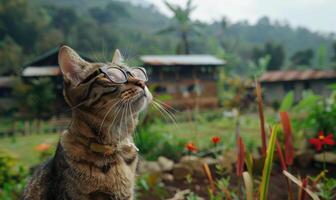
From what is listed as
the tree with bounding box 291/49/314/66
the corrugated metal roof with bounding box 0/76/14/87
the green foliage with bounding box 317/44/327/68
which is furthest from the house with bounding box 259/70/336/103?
the corrugated metal roof with bounding box 0/76/14/87

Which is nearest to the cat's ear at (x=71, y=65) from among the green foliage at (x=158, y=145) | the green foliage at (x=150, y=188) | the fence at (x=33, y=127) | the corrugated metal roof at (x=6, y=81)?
the green foliage at (x=150, y=188)

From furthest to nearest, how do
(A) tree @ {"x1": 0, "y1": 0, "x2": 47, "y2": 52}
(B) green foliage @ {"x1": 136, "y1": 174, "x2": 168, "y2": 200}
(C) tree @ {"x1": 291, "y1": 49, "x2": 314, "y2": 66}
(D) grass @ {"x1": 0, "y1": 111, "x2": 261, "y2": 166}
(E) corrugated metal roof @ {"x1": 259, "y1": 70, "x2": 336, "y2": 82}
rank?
(C) tree @ {"x1": 291, "y1": 49, "x2": 314, "y2": 66}, (A) tree @ {"x1": 0, "y1": 0, "x2": 47, "y2": 52}, (E) corrugated metal roof @ {"x1": 259, "y1": 70, "x2": 336, "y2": 82}, (D) grass @ {"x1": 0, "y1": 111, "x2": 261, "y2": 166}, (B) green foliage @ {"x1": 136, "y1": 174, "x2": 168, "y2": 200}

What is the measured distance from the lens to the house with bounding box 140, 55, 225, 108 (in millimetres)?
14852

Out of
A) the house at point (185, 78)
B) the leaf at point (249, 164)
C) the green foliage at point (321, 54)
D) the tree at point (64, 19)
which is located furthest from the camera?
the tree at point (64, 19)

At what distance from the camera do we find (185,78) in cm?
1577

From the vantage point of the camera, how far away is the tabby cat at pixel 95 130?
1610mm

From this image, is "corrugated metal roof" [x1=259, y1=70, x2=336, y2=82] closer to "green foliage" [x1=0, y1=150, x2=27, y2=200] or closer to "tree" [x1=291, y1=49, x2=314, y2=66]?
"tree" [x1=291, y1=49, x2=314, y2=66]

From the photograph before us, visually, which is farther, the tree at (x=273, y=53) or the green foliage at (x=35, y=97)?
the tree at (x=273, y=53)

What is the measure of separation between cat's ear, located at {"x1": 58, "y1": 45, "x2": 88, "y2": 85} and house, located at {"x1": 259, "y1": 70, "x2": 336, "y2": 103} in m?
14.9

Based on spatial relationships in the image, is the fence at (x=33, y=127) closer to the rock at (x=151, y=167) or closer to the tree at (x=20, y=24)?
the rock at (x=151, y=167)

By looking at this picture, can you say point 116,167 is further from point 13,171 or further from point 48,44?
point 48,44

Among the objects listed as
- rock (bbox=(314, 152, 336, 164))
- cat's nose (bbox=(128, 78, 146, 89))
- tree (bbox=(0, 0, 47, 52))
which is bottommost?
rock (bbox=(314, 152, 336, 164))

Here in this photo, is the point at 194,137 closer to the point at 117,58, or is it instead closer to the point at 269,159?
the point at 117,58

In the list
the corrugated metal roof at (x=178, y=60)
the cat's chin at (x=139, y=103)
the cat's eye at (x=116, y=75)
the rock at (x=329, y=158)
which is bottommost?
the rock at (x=329, y=158)
